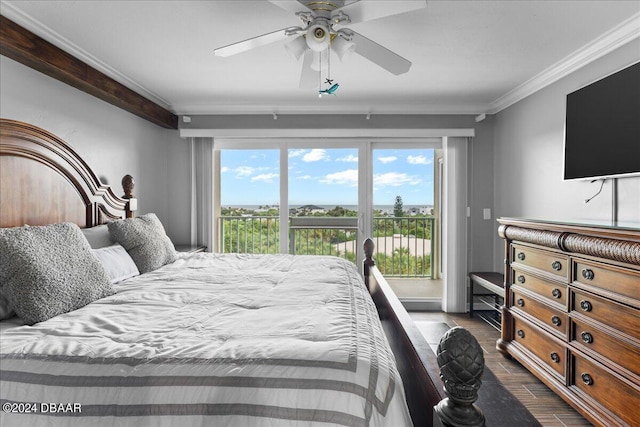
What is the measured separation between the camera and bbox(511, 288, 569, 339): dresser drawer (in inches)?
90.9

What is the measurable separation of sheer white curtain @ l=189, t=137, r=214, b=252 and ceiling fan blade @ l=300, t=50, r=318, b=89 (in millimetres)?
2179

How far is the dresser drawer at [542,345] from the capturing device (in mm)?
2320


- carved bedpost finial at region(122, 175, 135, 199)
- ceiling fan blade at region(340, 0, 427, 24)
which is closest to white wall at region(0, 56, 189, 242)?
carved bedpost finial at region(122, 175, 135, 199)

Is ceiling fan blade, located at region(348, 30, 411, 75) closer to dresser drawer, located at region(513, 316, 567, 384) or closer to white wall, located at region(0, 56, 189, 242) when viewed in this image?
dresser drawer, located at region(513, 316, 567, 384)

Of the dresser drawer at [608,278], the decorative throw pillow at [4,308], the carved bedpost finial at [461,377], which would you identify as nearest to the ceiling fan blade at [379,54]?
the dresser drawer at [608,278]

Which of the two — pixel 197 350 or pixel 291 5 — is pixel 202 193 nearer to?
pixel 291 5

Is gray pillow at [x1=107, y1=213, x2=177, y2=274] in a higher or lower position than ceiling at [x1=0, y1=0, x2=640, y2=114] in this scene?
lower

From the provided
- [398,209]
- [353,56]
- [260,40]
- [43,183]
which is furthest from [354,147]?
[43,183]

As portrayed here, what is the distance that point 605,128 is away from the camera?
249 centimetres

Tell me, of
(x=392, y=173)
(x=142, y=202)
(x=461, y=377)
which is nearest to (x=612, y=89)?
(x=392, y=173)

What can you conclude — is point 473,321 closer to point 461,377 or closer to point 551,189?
point 551,189

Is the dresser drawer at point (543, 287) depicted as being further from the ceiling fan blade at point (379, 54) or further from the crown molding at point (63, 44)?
the crown molding at point (63, 44)

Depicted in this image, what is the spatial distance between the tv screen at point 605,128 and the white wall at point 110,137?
397 centimetres

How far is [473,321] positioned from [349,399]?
3572 mm
